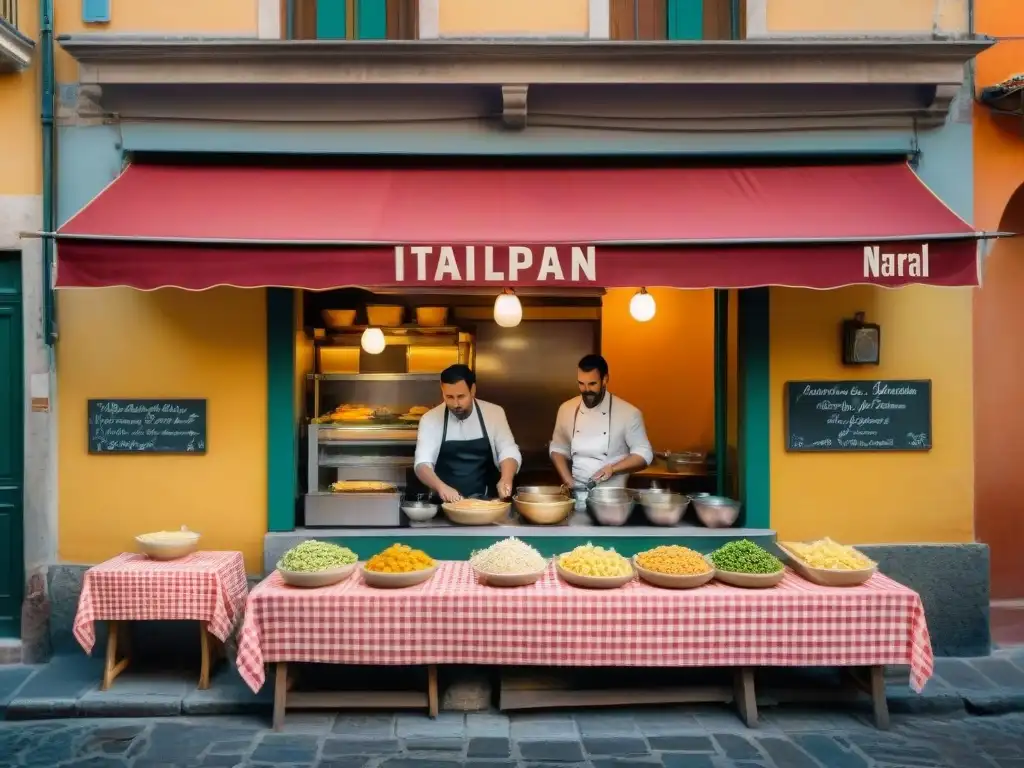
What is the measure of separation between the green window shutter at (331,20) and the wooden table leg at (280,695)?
4990 millimetres

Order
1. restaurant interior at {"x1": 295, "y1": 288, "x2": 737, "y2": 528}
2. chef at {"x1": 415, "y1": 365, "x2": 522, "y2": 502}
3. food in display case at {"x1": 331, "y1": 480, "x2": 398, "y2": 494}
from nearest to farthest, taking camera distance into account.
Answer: food in display case at {"x1": 331, "y1": 480, "x2": 398, "y2": 494}
restaurant interior at {"x1": 295, "y1": 288, "x2": 737, "y2": 528}
chef at {"x1": 415, "y1": 365, "x2": 522, "y2": 502}

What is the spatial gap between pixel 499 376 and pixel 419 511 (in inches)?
139

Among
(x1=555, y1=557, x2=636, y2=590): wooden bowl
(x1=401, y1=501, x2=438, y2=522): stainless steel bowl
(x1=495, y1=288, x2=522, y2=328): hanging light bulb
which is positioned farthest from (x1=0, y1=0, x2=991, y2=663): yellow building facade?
(x1=555, y1=557, x2=636, y2=590): wooden bowl

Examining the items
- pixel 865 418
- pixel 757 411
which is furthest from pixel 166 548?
pixel 865 418

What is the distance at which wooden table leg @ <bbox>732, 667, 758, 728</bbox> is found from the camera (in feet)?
16.9

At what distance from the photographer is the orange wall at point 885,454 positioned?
626cm

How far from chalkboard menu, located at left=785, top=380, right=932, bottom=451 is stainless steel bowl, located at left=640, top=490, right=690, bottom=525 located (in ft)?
3.29

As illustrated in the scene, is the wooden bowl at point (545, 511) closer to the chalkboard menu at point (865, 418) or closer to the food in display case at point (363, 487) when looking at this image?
the food in display case at point (363, 487)

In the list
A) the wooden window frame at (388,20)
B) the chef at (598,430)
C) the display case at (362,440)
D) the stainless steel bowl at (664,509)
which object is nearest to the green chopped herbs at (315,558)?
the display case at (362,440)

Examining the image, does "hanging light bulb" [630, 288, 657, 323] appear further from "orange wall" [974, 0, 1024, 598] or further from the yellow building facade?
"orange wall" [974, 0, 1024, 598]

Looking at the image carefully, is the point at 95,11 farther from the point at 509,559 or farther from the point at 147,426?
the point at 509,559

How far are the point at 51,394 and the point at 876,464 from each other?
657 cm

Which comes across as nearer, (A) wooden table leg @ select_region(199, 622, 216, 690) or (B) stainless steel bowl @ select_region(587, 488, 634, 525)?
(A) wooden table leg @ select_region(199, 622, 216, 690)

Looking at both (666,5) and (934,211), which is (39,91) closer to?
(666,5)
